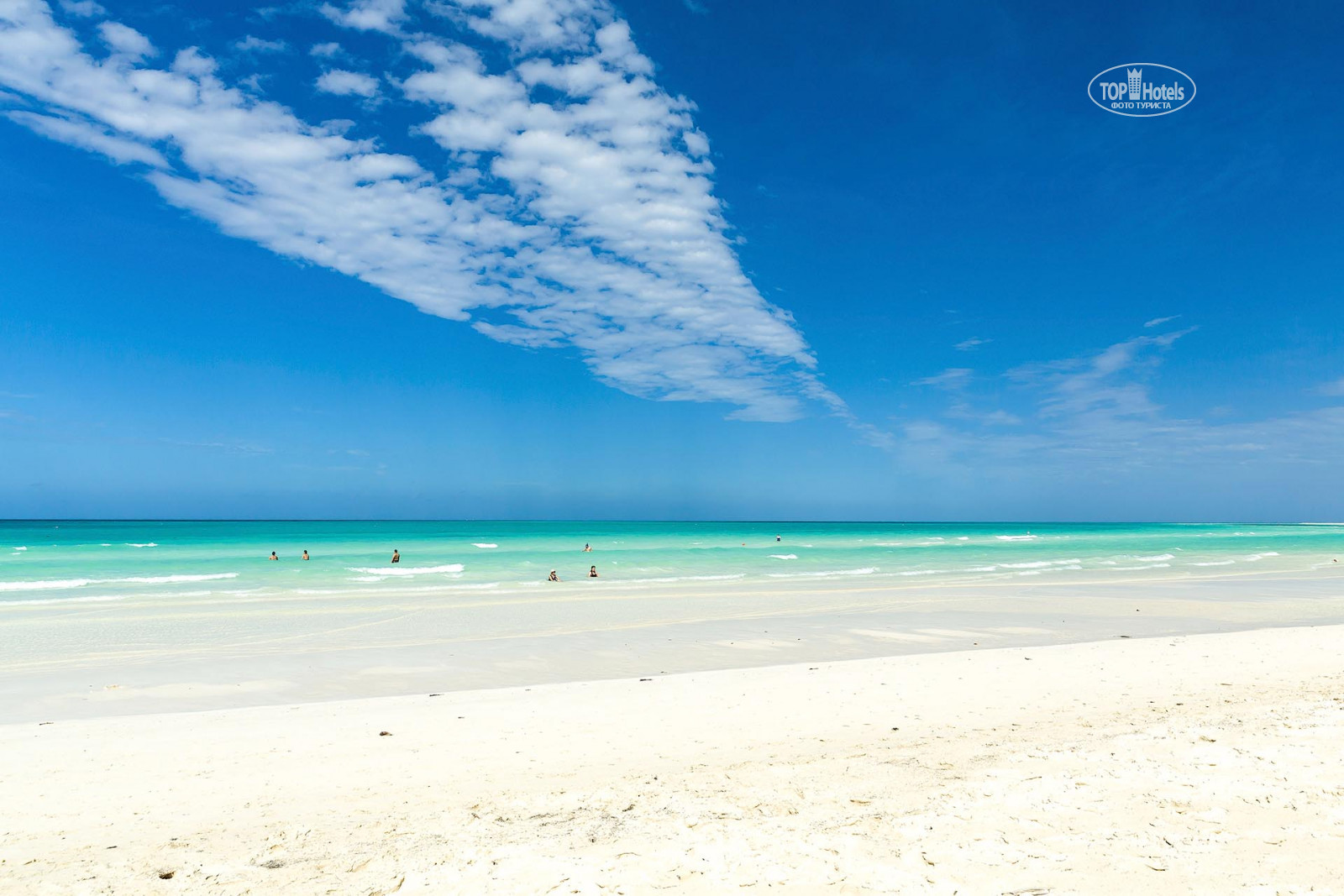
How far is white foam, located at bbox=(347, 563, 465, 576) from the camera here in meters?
37.4

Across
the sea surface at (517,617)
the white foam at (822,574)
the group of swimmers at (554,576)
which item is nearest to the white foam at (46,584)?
the sea surface at (517,617)

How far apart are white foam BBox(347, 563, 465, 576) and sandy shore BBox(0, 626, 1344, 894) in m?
28.7

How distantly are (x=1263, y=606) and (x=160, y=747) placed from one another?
28152 millimetres

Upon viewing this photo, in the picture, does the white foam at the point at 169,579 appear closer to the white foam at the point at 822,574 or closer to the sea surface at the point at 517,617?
the sea surface at the point at 517,617

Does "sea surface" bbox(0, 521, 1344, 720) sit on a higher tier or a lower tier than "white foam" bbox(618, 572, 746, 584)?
higher

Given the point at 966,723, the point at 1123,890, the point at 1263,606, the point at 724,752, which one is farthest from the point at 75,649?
the point at 1263,606

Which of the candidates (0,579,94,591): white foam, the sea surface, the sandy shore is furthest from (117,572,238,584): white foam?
the sandy shore

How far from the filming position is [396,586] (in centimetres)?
3039

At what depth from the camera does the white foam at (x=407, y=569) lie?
37.4m

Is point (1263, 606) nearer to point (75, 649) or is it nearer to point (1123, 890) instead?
point (1123, 890)

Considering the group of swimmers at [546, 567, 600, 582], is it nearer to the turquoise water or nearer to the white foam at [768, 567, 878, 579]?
the turquoise water

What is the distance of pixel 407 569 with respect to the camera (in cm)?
3962

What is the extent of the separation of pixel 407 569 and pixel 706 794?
121 feet

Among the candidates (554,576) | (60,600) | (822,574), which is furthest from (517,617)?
(822,574)
